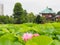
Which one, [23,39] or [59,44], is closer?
[59,44]

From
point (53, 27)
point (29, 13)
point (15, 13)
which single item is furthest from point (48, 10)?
point (53, 27)

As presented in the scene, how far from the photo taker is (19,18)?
31453mm

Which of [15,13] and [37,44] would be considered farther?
[15,13]

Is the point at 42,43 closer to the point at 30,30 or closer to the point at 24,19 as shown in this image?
the point at 30,30

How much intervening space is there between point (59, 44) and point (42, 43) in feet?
0.34

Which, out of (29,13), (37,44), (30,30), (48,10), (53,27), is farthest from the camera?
(48,10)

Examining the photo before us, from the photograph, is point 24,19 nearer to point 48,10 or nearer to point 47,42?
point 48,10

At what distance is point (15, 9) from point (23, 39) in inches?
1232

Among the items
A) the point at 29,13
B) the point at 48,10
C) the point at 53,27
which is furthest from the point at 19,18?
the point at 53,27

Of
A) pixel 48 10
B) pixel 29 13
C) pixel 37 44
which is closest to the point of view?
pixel 37 44

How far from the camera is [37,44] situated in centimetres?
74

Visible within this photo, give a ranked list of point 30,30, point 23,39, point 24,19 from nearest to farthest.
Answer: point 23,39
point 30,30
point 24,19

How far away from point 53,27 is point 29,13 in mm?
36220

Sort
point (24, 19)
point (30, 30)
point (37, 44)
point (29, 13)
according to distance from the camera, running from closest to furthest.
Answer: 1. point (37, 44)
2. point (30, 30)
3. point (24, 19)
4. point (29, 13)
